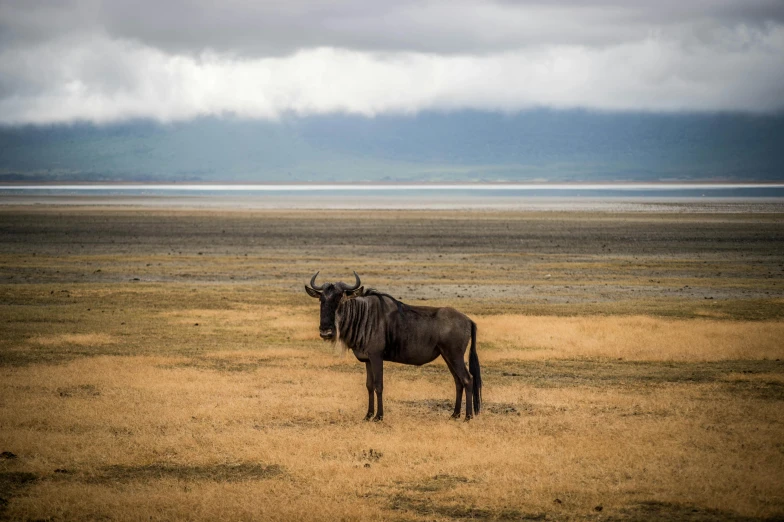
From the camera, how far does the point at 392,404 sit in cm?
1289

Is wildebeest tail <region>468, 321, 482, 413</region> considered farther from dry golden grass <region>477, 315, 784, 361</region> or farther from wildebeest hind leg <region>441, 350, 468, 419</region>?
dry golden grass <region>477, 315, 784, 361</region>

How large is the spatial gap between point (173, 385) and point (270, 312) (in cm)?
846

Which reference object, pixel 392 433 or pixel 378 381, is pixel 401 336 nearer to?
pixel 378 381

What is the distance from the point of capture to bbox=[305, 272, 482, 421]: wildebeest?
1188cm

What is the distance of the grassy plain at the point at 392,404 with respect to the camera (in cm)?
893

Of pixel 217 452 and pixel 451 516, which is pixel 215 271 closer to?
pixel 217 452

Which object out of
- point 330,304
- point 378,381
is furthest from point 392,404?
point 330,304

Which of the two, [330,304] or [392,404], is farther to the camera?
[392,404]

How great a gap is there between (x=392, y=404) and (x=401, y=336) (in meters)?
1.40

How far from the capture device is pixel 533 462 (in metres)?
9.94

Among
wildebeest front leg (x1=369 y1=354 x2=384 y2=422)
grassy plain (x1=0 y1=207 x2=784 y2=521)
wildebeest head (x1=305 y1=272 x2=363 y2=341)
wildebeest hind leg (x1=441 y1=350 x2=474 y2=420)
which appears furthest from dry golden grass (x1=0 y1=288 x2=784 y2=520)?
wildebeest head (x1=305 y1=272 x2=363 y2=341)

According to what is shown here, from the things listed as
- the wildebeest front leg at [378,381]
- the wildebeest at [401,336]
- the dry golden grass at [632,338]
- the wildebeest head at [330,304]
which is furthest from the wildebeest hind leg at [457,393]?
the dry golden grass at [632,338]

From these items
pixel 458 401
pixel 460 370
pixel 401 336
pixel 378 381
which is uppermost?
pixel 401 336

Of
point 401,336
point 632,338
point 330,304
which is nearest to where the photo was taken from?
point 330,304
